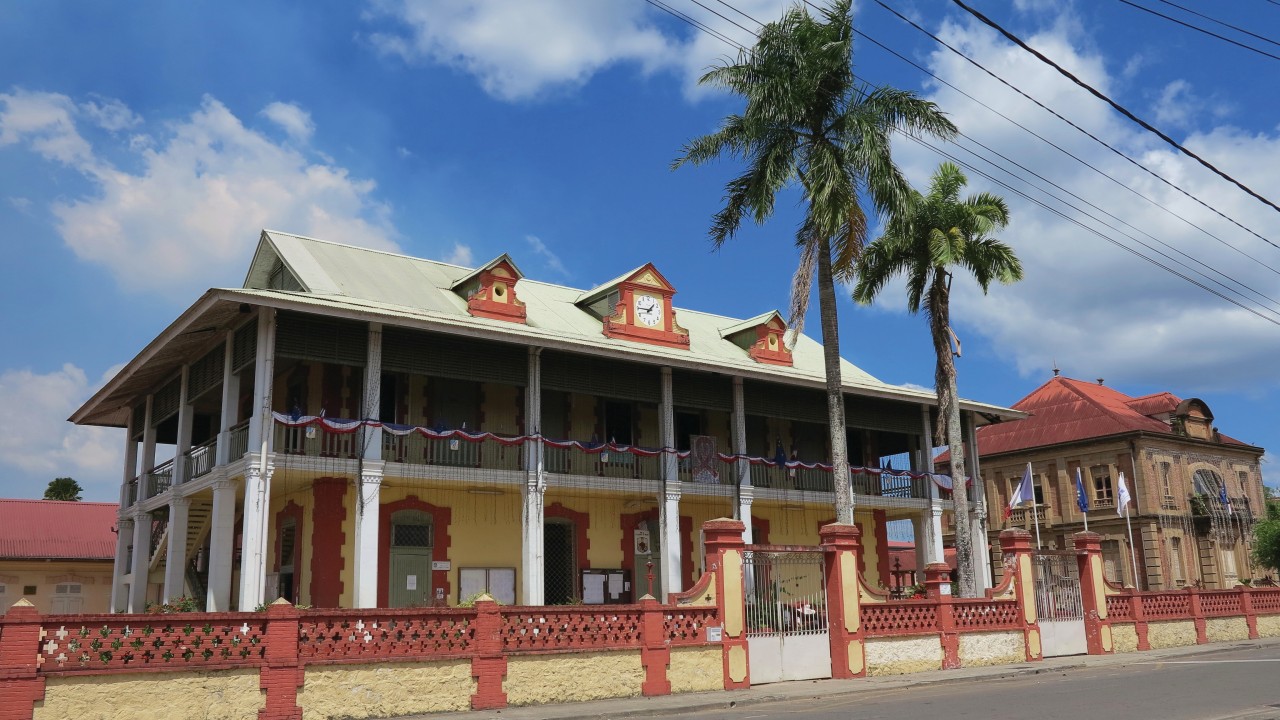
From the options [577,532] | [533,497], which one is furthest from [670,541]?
[533,497]

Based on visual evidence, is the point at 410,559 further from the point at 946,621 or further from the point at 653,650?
the point at 946,621

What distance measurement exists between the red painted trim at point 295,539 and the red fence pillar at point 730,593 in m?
10.5

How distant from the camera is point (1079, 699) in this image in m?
14.0

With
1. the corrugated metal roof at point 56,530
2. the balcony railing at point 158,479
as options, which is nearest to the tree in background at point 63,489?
the corrugated metal roof at point 56,530

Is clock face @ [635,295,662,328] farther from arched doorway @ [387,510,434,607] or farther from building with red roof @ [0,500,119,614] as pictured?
building with red roof @ [0,500,119,614]

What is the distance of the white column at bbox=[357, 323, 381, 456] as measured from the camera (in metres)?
21.0

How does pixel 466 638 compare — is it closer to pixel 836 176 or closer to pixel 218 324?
pixel 218 324

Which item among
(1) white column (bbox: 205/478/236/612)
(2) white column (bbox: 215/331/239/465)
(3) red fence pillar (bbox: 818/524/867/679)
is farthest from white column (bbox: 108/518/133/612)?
(3) red fence pillar (bbox: 818/524/867/679)

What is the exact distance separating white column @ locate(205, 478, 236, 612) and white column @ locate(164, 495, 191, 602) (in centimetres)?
329

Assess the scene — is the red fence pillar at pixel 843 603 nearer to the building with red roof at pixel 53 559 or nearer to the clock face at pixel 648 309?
the clock face at pixel 648 309

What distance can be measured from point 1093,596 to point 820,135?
1202 cm

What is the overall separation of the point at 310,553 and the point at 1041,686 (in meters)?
15.1

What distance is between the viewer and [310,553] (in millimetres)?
23188

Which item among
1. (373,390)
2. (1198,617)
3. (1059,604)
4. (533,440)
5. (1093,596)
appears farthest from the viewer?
(1198,617)
